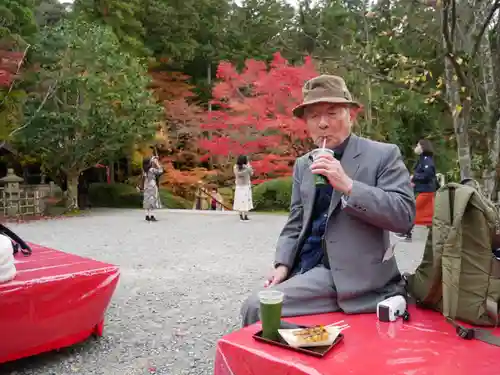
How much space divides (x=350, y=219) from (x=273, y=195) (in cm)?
1111

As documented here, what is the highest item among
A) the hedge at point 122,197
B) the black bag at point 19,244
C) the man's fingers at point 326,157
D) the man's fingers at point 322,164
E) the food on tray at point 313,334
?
the man's fingers at point 326,157

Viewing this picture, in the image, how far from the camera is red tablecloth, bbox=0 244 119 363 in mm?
2721

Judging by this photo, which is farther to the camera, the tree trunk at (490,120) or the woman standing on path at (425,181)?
the woman standing on path at (425,181)

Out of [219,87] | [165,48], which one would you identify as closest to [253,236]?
[219,87]

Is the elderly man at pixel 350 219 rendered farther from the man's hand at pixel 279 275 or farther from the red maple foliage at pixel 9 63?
the red maple foliage at pixel 9 63

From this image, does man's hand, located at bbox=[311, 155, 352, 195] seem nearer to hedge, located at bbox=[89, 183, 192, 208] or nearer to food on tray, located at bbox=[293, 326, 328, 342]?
food on tray, located at bbox=[293, 326, 328, 342]

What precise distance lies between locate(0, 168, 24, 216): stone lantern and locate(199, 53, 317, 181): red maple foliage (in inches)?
219

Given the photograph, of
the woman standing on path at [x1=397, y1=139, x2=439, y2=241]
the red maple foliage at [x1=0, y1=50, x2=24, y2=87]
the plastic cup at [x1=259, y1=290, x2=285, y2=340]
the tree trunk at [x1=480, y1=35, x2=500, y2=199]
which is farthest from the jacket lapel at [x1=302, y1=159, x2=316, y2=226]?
the red maple foliage at [x1=0, y1=50, x2=24, y2=87]

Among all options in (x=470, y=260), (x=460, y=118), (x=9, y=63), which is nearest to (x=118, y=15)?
(x=9, y=63)

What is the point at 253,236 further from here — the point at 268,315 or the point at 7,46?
the point at 7,46

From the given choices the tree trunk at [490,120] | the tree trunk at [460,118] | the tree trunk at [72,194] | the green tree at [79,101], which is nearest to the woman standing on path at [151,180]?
the green tree at [79,101]

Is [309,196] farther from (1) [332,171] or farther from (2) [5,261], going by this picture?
(2) [5,261]

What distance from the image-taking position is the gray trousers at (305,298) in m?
2.08

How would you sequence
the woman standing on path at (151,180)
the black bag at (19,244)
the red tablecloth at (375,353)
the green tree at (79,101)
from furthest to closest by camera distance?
the green tree at (79,101) → the woman standing on path at (151,180) → the black bag at (19,244) → the red tablecloth at (375,353)
